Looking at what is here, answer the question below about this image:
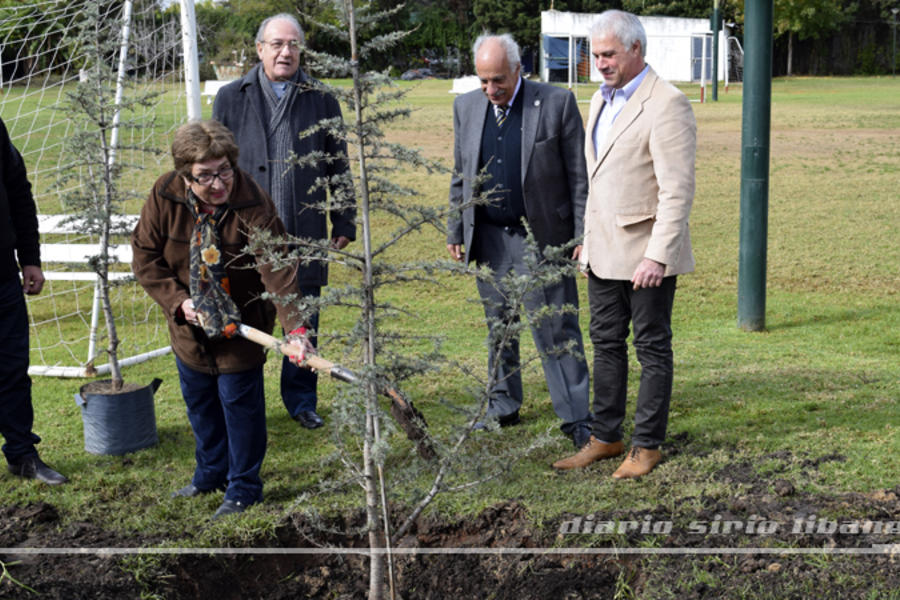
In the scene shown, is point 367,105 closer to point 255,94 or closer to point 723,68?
point 255,94

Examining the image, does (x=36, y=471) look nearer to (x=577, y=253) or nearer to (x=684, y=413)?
(x=577, y=253)

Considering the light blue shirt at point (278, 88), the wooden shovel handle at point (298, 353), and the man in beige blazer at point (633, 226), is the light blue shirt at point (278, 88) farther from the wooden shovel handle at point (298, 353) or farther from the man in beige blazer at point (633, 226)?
the wooden shovel handle at point (298, 353)

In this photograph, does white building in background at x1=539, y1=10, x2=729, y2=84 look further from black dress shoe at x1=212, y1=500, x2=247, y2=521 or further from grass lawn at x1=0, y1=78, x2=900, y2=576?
black dress shoe at x1=212, y1=500, x2=247, y2=521

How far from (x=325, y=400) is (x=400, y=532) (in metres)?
2.58

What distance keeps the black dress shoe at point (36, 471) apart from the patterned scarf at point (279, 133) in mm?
1701

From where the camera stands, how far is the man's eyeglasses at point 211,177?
391 cm

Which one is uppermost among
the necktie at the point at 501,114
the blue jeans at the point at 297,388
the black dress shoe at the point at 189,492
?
the necktie at the point at 501,114

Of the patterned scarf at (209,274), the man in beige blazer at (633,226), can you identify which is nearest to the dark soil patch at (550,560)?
the man in beige blazer at (633,226)

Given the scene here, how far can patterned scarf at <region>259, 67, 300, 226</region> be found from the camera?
17.2 ft

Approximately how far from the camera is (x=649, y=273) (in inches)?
170

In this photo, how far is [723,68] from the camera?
51.8 m

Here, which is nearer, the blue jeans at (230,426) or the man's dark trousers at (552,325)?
the blue jeans at (230,426)

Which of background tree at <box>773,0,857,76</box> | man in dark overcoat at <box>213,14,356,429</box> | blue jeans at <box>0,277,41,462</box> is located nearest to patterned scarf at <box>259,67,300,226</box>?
man in dark overcoat at <box>213,14,356,429</box>

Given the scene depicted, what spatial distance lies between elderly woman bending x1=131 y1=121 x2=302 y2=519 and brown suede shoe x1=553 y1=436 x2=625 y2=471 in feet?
4.60
